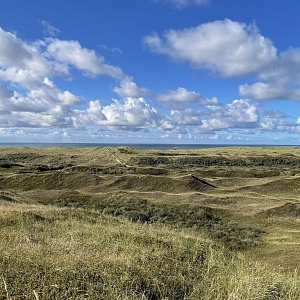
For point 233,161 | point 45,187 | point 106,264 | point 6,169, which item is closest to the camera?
point 106,264

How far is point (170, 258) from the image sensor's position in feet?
36.7

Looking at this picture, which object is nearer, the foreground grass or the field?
the foreground grass

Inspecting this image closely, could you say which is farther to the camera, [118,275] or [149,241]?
[149,241]

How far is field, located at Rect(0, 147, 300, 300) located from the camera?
830cm

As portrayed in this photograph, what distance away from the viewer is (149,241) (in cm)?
1473

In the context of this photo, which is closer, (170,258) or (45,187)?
(170,258)

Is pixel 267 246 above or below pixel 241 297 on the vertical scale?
below

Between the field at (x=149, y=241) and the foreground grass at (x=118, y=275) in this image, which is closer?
the foreground grass at (x=118, y=275)

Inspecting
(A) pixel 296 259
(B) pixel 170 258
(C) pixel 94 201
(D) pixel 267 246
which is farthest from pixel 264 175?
(B) pixel 170 258

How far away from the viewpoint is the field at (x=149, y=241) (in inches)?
327

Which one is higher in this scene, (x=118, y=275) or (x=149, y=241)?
(x=118, y=275)

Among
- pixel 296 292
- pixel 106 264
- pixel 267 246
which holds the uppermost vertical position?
pixel 106 264

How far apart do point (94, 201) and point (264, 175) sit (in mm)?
37238

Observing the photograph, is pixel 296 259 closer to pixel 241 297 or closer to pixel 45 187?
pixel 241 297
